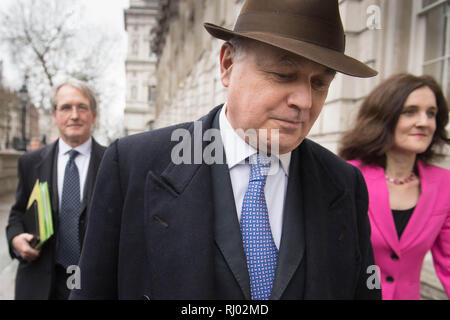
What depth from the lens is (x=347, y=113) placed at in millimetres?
5477

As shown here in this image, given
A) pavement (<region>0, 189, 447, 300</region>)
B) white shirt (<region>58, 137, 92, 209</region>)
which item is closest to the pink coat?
pavement (<region>0, 189, 447, 300</region>)

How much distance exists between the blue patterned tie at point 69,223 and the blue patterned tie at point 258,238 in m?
1.66

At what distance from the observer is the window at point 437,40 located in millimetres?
4191

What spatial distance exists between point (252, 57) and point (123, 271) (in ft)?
3.08

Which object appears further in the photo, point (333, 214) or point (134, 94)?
point (134, 94)

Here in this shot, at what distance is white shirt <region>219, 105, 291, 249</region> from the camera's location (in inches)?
57.6

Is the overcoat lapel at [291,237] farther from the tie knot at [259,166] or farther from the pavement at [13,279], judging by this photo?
→ the pavement at [13,279]

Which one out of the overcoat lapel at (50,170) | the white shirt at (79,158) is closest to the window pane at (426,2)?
the white shirt at (79,158)

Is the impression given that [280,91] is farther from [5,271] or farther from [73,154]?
[5,271]

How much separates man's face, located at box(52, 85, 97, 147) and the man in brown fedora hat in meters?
1.61

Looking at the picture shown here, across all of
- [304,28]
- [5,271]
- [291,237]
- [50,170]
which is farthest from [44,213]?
[5,271]

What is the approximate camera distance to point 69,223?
261cm

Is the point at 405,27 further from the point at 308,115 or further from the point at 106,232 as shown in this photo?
→ the point at 106,232

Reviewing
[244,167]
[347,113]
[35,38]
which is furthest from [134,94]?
[244,167]
